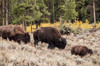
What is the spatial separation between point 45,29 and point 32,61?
433 centimetres

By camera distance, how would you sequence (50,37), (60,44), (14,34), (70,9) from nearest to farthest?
1. (50,37)
2. (14,34)
3. (60,44)
4. (70,9)

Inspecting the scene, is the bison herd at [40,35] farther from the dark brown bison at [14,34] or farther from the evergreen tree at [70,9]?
the evergreen tree at [70,9]

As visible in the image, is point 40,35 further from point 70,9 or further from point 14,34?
point 70,9

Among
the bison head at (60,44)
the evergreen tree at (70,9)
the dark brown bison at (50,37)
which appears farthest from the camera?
the evergreen tree at (70,9)

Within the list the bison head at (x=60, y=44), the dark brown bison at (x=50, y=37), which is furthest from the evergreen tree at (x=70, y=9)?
the dark brown bison at (x=50, y=37)

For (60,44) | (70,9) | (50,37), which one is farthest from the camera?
(70,9)

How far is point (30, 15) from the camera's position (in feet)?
72.4

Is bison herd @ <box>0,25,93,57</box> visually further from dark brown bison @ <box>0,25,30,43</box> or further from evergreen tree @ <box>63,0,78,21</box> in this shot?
evergreen tree @ <box>63,0,78,21</box>

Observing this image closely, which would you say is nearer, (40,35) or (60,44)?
(40,35)

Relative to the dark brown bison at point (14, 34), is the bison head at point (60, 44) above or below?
below

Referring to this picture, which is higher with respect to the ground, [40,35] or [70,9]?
[70,9]

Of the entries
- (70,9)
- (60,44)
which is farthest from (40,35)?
(70,9)

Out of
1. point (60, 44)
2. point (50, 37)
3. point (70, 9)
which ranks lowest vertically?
point (60, 44)

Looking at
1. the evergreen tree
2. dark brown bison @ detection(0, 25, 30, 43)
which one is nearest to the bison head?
dark brown bison @ detection(0, 25, 30, 43)
